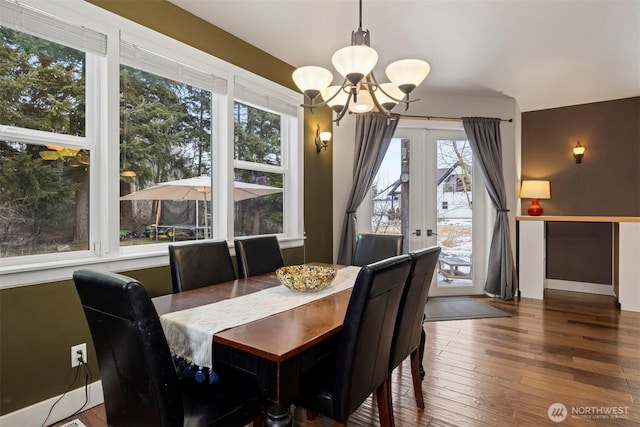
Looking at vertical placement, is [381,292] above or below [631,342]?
above

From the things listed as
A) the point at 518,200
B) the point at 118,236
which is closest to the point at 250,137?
the point at 118,236

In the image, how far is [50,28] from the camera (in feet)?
6.61

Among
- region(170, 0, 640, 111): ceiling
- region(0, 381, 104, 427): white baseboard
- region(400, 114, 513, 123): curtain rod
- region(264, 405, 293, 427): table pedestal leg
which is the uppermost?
region(170, 0, 640, 111): ceiling

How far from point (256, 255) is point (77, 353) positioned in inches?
49.5

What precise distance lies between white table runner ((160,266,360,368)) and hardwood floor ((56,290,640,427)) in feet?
2.44

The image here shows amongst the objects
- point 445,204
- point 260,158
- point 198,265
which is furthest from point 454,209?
point 198,265

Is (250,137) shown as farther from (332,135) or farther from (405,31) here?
(405,31)

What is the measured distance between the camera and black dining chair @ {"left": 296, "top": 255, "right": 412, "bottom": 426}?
1385 millimetres

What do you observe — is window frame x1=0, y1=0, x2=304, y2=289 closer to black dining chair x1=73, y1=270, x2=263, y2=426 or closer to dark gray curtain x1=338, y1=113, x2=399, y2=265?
black dining chair x1=73, y1=270, x2=263, y2=426

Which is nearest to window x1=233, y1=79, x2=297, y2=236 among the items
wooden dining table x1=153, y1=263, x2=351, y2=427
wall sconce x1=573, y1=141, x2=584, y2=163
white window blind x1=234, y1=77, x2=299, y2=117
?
white window blind x1=234, y1=77, x2=299, y2=117

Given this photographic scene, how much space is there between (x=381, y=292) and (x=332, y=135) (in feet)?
10.9

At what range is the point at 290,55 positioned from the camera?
3.60 meters

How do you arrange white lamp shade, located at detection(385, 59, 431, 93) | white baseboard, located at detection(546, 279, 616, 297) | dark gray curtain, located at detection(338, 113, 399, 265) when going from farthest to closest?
white baseboard, located at detection(546, 279, 616, 297) < dark gray curtain, located at detection(338, 113, 399, 265) < white lamp shade, located at detection(385, 59, 431, 93)

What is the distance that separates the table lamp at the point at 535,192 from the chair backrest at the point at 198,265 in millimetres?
4354
